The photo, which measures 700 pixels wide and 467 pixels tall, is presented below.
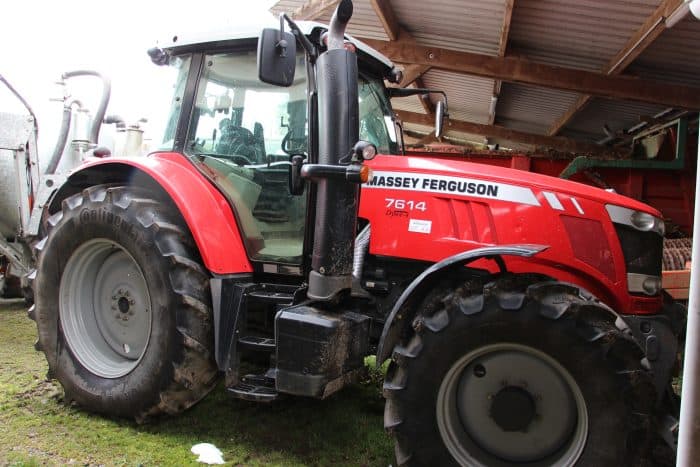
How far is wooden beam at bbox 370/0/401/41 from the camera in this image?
22.2 ft

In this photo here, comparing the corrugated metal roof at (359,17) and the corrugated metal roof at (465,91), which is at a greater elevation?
the corrugated metal roof at (359,17)

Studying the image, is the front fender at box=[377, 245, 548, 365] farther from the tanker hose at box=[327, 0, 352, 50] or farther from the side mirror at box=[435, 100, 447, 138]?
the side mirror at box=[435, 100, 447, 138]

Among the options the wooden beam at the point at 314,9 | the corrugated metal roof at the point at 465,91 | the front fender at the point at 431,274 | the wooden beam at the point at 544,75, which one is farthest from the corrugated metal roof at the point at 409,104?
the front fender at the point at 431,274

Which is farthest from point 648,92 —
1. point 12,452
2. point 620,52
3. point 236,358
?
point 12,452

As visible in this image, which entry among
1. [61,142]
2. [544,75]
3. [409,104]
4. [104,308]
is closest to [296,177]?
[104,308]

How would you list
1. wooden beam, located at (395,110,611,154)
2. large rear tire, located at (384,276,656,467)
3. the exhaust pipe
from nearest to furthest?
large rear tire, located at (384,276,656,467)
the exhaust pipe
wooden beam, located at (395,110,611,154)

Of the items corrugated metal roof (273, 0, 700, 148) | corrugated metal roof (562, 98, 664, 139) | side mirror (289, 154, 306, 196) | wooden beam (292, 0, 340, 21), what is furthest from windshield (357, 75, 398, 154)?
corrugated metal roof (562, 98, 664, 139)

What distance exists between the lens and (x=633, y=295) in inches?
108

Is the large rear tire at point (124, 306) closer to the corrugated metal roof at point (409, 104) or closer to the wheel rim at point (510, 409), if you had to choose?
the wheel rim at point (510, 409)

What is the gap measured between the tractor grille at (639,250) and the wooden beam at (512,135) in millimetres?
6922

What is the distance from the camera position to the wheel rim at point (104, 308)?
3262mm

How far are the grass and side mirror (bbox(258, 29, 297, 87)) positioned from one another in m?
1.86

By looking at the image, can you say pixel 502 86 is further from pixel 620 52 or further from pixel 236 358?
pixel 236 358

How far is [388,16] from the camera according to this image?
7.09 m
